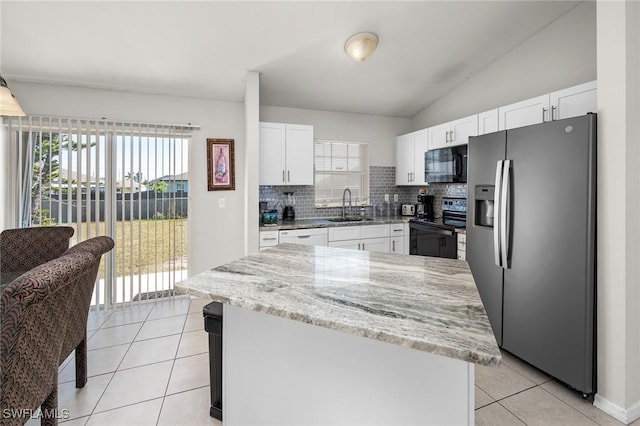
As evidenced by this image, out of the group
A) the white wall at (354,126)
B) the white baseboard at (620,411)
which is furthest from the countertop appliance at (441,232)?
the white baseboard at (620,411)

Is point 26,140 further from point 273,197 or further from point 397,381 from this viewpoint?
point 397,381

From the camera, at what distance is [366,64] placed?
3.34m

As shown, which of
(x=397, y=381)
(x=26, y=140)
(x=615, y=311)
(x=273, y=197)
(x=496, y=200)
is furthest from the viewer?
(x=273, y=197)

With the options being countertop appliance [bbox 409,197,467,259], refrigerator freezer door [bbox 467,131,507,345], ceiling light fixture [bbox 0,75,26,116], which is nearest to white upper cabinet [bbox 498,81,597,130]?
refrigerator freezer door [bbox 467,131,507,345]

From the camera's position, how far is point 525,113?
2.80 m

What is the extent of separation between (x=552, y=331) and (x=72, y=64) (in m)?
4.46

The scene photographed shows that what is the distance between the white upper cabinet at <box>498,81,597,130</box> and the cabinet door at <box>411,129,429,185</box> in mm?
1079

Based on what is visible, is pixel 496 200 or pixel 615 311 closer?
pixel 615 311

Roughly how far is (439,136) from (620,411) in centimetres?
292

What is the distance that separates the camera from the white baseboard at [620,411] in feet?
Answer: 5.62

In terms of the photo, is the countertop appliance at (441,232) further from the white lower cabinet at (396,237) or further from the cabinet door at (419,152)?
the cabinet door at (419,152)

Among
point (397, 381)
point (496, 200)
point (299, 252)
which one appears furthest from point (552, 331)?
point (299, 252)

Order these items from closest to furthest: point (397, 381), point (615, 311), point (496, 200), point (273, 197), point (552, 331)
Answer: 1. point (397, 381)
2. point (615, 311)
3. point (552, 331)
4. point (496, 200)
5. point (273, 197)

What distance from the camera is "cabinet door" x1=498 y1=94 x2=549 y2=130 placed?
2658mm
